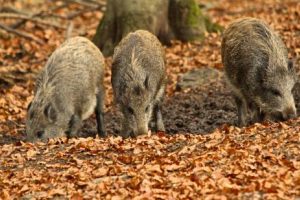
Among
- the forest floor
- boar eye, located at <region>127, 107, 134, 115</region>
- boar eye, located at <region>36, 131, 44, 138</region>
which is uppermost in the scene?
boar eye, located at <region>127, 107, 134, 115</region>

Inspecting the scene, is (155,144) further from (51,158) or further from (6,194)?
(6,194)

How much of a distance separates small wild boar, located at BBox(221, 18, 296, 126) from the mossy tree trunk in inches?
165

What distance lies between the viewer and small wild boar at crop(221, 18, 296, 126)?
Result: 33.9 feet

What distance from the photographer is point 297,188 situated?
22.7 feet

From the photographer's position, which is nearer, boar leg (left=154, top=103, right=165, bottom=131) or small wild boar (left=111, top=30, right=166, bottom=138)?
small wild boar (left=111, top=30, right=166, bottom=138)

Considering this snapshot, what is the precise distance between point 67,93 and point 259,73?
2.67 metres

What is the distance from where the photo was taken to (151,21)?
1511 cm

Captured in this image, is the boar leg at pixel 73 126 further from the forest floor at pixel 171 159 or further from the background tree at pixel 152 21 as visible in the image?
the background tree at pixel 152 21

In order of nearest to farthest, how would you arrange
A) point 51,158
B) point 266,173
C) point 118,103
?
point 266,173
point 51,158
point 118,103

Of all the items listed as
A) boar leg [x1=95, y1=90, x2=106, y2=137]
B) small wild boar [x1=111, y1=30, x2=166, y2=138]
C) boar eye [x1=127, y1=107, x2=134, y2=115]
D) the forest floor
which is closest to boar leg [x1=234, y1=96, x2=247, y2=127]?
the forest floor

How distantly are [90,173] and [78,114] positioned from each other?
3.06 metres

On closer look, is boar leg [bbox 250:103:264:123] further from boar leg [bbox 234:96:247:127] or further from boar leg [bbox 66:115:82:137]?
boar leg [bbox 66:115:82:137]

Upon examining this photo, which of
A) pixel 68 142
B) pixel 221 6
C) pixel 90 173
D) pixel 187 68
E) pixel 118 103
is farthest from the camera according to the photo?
pixel 221 6

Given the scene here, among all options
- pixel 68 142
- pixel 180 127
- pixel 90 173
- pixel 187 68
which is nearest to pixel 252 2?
pixel 187 68
